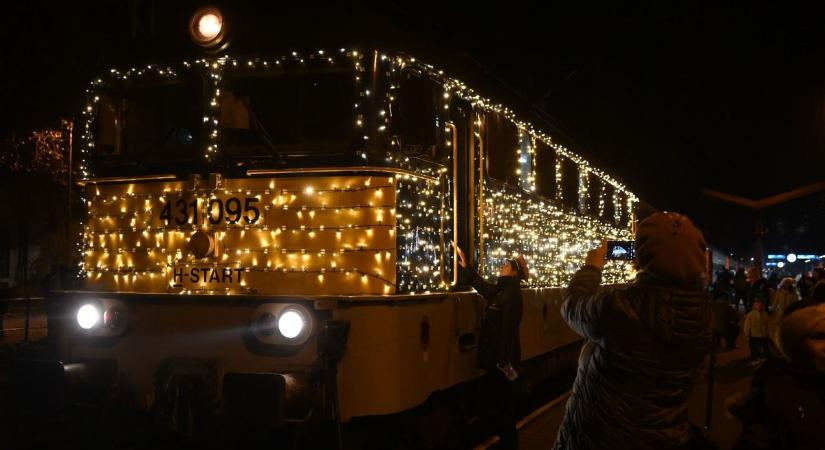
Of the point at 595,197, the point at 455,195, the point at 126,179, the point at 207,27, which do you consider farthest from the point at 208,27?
the point at 595,197

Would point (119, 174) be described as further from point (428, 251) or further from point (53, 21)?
point (53, 21)

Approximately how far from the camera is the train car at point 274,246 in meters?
5.67

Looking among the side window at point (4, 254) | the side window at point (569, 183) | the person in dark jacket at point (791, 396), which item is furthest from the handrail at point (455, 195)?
the side window at point (4, 254)

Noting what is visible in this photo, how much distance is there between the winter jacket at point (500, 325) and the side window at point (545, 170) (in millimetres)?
3079

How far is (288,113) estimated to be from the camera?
646 centimetres

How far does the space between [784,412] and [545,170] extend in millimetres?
7869

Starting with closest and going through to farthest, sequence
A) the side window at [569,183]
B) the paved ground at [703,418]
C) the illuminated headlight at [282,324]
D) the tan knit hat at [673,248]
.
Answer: the tan knit hat at [673,248]
the illuminated headlight at [282,324]
the paved ground at [703,418]
the side window at [569,183]

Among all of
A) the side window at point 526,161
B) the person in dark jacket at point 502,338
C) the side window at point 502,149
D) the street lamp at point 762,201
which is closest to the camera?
the person in dark jacket at point 502,338

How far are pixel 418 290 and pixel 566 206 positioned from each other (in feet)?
19.0

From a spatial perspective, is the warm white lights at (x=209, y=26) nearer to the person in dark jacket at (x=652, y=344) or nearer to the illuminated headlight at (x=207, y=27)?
the illuminated headlight at (x=207, y=27)

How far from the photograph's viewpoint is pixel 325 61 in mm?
6363

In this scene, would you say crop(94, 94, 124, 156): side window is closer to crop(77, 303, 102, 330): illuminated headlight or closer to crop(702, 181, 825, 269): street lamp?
crop(77, 303, 102, 330): illuminated headlight

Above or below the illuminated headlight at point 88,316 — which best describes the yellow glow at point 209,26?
above

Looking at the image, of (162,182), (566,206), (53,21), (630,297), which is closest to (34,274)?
(53,21)
